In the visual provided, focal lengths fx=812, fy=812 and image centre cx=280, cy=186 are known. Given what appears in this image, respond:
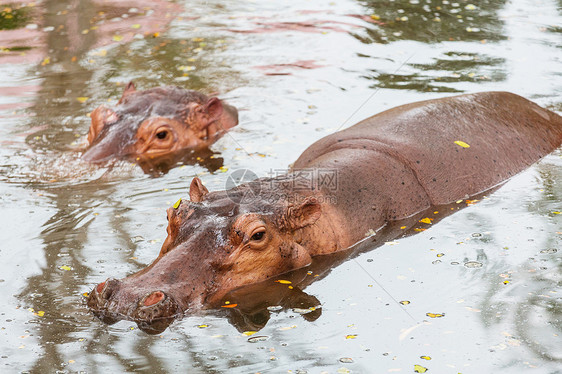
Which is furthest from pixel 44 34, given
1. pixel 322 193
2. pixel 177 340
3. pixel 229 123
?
pixel 177 340

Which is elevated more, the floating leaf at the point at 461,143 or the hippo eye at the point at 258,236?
the hippo eye at the point at 258,236

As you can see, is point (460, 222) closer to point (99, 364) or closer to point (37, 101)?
point (99, 364)

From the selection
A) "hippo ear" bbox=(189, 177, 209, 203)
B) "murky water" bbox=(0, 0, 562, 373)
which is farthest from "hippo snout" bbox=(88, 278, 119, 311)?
"hippo ear" bbox=(189, 177, 209, 203)

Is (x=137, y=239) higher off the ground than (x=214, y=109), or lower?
higher

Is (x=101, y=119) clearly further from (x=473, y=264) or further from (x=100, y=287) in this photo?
(x=473, y=264)

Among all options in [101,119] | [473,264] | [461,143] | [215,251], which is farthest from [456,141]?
[101,119]

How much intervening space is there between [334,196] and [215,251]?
1425mm

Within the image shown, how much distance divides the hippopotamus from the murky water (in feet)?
0.82

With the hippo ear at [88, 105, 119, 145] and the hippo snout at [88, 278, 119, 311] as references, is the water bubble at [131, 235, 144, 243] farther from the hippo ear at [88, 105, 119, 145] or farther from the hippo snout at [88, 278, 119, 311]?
the hippo ear at [88, 105, 119, 145]

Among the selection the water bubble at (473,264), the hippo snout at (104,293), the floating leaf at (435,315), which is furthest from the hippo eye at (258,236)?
the water bubble at (473,264)

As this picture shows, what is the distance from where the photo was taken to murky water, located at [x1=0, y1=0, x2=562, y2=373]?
5.88 metres

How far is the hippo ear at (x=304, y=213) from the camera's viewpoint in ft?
22.6

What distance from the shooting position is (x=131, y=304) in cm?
592

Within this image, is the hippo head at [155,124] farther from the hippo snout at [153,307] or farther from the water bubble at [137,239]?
the hippo snout at [153,307]
